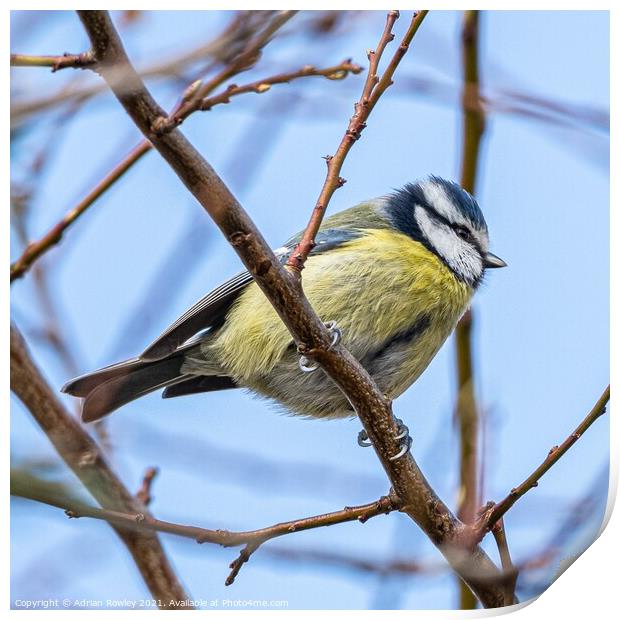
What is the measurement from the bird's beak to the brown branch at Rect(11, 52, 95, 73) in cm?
94

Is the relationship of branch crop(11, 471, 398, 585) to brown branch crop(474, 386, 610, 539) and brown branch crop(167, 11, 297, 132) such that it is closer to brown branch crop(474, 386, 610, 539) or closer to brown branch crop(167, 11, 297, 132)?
brown branch crop(474, 386, 610, 539)

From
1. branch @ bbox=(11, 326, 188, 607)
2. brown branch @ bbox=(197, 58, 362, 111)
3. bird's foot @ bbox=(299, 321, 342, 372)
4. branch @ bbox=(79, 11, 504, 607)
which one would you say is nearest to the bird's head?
bird's foot @ bbox=(299, 321, 342, 372)

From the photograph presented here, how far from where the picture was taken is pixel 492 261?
1658 mm

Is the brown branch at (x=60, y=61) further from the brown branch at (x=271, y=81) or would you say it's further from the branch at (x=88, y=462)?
the branch at (x=88, y=462)

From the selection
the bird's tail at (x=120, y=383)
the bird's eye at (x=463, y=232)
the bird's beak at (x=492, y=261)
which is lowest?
A: the bird's tail at (x=120, y=383)

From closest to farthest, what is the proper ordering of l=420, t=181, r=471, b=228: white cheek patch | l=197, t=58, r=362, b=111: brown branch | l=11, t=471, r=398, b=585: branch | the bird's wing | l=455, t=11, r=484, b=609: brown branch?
l=197, t=58, r=362, b=111: brown branch
l=11, t=471, r=398, b=585: branch
l=455, t=11, r=484, b=609: brown branch
the bird's wing
l=420, t=181, r=471, b=228: white cheek patch

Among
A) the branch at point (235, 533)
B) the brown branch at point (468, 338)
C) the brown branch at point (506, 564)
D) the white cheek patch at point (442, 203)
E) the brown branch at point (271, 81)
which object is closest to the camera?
the brown branch at point (271, 81)

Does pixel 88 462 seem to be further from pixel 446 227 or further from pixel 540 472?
pixel 446 227

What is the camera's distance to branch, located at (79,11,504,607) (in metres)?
0.96

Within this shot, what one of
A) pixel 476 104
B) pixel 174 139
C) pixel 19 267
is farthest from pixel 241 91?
pixel 476 104

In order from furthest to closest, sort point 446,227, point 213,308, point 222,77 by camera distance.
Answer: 1. point 446,227
2. point 213,308
3. point 222,77

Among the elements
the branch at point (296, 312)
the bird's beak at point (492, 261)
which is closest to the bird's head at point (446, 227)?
the bird's beak at point (492, 261)

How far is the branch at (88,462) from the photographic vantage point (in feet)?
3.68

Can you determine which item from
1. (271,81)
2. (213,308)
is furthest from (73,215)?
(213,308)
